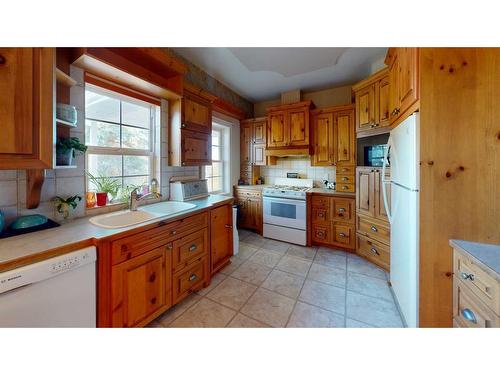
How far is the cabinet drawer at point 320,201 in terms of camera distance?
9.26ft

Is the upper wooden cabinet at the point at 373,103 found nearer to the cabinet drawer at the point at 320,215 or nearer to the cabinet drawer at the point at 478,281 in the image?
the cabinet drawer at the point at 320,215

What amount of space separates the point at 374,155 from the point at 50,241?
3.31m

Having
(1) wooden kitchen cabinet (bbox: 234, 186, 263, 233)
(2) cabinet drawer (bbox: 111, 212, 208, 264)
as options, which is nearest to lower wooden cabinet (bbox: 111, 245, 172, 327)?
(2) cabinet drawer (bbox: 111, 212, 208, 264)

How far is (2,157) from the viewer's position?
882 millimetres

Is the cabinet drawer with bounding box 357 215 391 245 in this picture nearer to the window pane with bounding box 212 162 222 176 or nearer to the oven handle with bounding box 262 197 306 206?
the oven handle with bounding box 262 197 306 206

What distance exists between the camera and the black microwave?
2.41m

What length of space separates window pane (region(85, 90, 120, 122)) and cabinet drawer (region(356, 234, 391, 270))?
324 cm

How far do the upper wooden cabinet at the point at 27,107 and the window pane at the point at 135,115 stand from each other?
33.1 inches

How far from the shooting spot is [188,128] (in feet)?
6.91

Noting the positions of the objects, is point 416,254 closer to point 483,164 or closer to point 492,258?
point 492,258

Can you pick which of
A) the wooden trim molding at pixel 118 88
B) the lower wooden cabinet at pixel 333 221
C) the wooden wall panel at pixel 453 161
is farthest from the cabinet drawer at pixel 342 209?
the wooden trim molding at pixel 118 88

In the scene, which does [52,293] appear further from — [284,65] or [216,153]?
[284,65]
